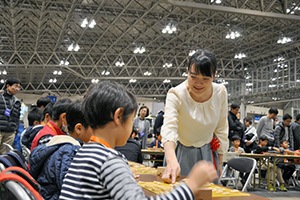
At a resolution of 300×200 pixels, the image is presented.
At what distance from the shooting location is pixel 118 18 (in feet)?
55.0

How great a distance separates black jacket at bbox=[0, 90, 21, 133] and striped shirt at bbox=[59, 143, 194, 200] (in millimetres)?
5466

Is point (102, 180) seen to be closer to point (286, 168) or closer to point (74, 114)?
point (74, 114)

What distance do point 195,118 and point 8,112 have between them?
16.1 feet

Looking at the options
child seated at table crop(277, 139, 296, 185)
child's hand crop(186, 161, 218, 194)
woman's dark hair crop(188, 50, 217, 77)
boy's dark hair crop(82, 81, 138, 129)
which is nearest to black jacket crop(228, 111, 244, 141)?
child seated at table crop(277, 139, 296, 185)

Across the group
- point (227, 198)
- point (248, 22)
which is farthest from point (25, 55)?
point (227, 198)

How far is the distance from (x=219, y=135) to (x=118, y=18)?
15.2 meters

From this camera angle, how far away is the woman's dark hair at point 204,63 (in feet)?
6.36

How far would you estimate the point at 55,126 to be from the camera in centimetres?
288

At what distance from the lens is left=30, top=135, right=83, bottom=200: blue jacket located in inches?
80.2

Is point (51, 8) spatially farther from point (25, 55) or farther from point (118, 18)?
point (25, 55)

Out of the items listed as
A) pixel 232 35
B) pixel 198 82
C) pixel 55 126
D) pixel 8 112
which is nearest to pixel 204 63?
pixel 198 82

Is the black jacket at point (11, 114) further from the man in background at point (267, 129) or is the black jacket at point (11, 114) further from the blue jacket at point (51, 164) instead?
the man in background at point (267, 129)

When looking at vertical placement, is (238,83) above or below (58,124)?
above

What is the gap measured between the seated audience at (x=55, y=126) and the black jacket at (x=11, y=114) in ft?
11.2
